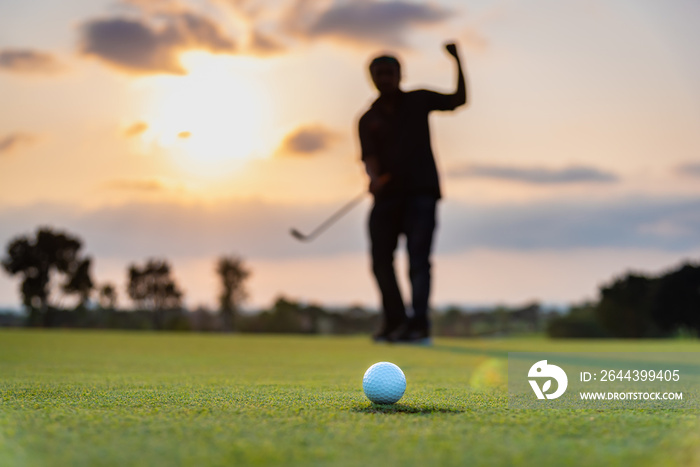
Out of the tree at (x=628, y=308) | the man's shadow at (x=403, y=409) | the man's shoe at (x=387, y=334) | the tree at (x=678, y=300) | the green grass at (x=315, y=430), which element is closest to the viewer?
the green grass at (x=315, y=430)

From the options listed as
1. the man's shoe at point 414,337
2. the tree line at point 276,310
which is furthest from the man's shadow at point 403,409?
the tree line at point 276,310

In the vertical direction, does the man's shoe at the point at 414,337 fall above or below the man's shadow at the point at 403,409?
above

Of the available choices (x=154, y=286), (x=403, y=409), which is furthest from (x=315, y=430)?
(x=154, y=286)

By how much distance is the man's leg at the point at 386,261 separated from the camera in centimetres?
651

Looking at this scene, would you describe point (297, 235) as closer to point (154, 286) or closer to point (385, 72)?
point (385, 72)

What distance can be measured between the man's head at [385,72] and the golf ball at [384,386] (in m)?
3.34

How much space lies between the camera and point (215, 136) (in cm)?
875

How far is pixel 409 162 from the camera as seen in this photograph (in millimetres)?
6066

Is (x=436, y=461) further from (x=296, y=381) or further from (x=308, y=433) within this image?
(x=296, y=381)

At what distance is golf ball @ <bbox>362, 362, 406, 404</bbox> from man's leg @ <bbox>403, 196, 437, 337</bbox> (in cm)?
254

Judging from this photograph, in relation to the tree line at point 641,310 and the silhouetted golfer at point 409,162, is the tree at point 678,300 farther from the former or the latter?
the silhouetted golfer at point 409,162

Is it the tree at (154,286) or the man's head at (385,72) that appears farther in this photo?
the tree at (154,286)

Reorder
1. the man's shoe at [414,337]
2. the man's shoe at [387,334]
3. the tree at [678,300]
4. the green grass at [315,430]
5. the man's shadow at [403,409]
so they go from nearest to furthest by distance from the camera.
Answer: the green grass at [315,430] < the man's shadow at [403,409] < the man's shoe at [414,337] < the man's shoe at [387,334] < the tree at [678,300]

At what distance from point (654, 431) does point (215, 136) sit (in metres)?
7.16
